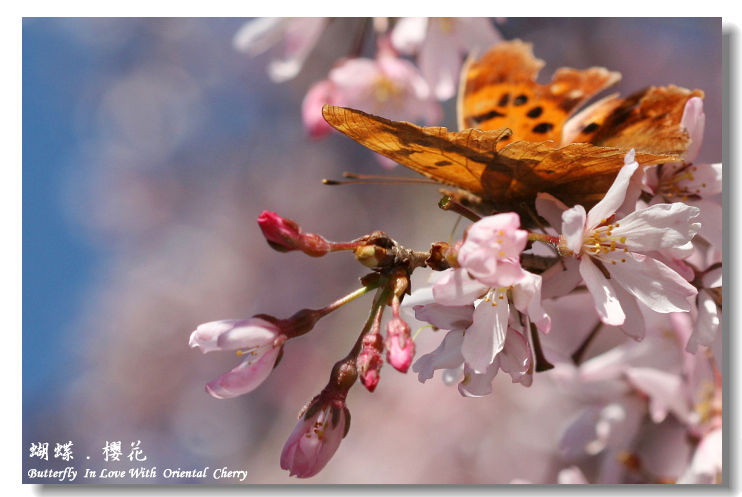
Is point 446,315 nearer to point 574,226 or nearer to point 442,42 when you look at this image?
point 574,226

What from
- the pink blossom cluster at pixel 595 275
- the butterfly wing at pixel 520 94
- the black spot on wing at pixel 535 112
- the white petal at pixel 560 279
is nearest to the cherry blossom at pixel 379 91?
the butterfly wing at pixel 520 94

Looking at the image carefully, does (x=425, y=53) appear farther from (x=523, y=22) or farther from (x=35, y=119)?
(x=35, y=119)

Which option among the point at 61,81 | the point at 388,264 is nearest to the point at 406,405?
the point at 61,81

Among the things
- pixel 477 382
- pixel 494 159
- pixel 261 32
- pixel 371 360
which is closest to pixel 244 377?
pixel 371 360

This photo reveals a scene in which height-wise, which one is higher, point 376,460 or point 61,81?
point 61,81

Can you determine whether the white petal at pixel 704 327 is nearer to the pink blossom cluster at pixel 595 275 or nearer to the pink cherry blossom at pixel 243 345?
the pink blossom cluster at pixel 595 275

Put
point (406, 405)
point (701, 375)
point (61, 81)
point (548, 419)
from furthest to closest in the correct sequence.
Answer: point (406, 405) → point (548, 419) → point (61, 81) → point (701, 375)
